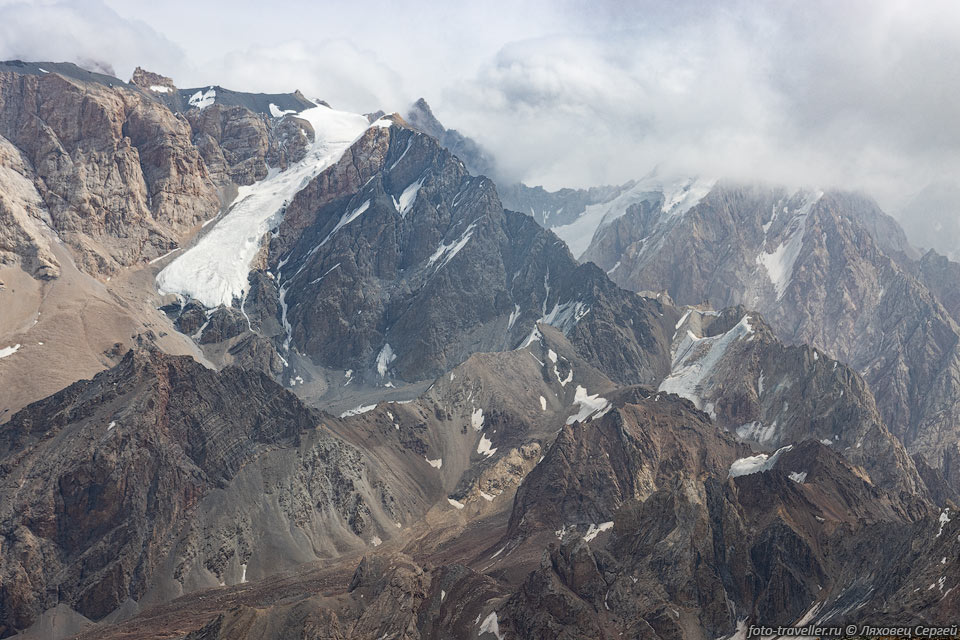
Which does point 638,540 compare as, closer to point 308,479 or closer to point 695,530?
point 695,530

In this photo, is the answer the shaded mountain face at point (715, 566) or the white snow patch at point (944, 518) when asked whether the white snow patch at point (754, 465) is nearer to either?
the shaded mountain face at point (715, 566)

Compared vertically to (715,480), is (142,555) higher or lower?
lower

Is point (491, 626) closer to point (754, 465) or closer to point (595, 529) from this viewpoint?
point (595, 529)

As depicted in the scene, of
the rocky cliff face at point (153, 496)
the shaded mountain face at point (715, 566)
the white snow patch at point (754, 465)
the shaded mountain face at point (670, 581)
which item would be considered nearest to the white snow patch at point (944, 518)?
the shaded mountain face at point (670, 581)

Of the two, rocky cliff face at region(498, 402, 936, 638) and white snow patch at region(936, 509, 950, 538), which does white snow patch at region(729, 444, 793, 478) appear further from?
white snow patch at region(936, 509, 950, 538)

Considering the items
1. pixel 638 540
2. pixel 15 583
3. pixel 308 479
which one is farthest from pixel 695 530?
pixel 15 583

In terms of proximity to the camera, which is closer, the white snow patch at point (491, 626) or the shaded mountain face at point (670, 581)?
the shaded mountain face at point (670, 581)
